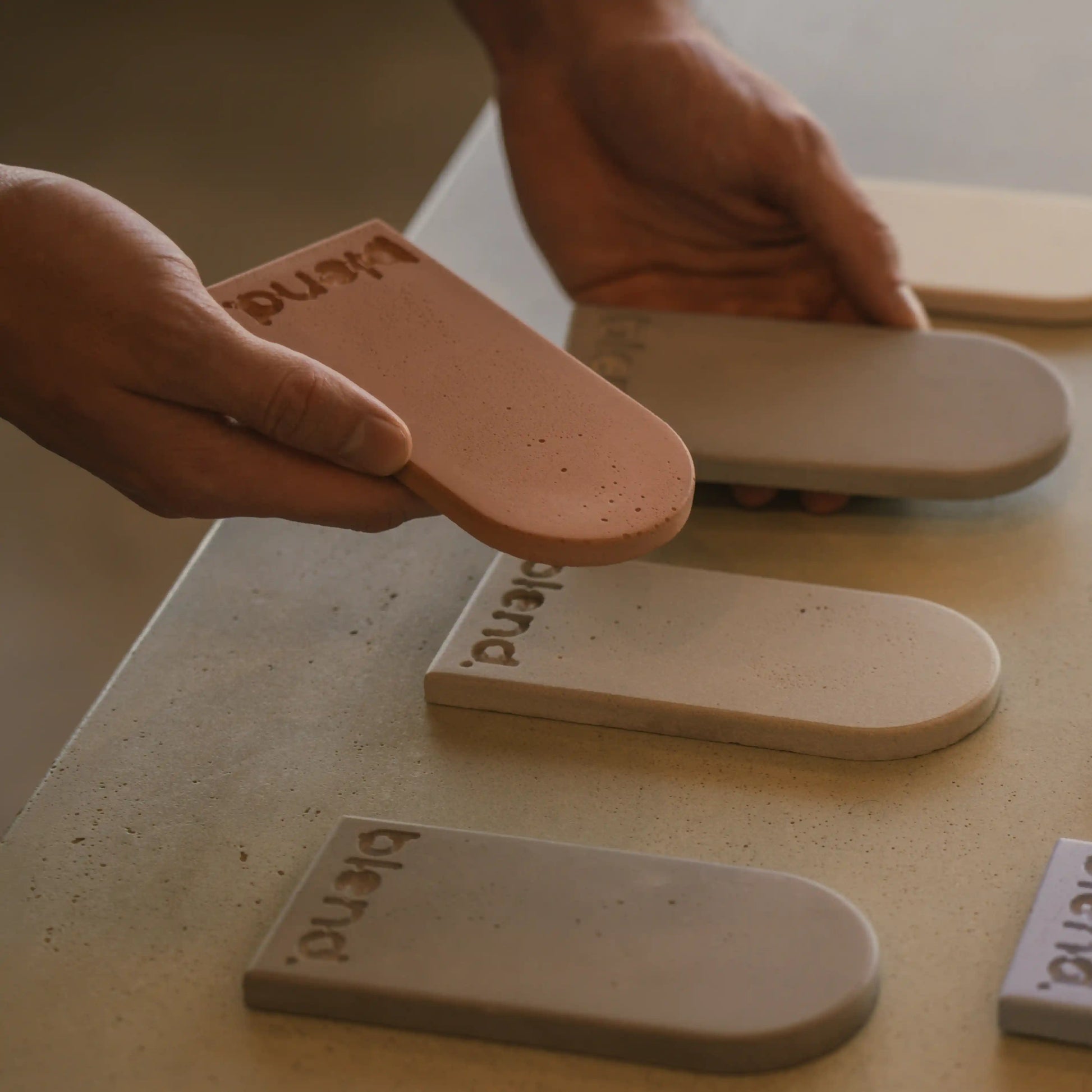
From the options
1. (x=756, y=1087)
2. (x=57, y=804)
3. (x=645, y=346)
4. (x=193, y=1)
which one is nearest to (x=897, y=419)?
(x=645, y=346)

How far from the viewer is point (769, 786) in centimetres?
106

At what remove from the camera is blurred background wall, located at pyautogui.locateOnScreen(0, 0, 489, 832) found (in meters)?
2.32

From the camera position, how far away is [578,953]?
883 millimetres

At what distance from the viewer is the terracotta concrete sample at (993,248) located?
1.64 m

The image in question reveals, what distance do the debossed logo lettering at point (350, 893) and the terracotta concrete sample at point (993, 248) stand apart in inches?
39.8

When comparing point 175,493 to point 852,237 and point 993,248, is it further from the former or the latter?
point 993,248

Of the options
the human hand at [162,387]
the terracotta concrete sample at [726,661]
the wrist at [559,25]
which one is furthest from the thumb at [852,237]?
the human hand at [162,387]

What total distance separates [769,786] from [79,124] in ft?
10.9

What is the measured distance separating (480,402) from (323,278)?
0.73ft

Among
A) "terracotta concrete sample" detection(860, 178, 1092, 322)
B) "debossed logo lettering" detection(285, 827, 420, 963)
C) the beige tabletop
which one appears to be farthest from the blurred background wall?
"terracotta concrete sample" detection(860, 178, 1092, 322)

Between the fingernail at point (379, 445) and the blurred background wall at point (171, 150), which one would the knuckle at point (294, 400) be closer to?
the fingernail at point (379, 445)

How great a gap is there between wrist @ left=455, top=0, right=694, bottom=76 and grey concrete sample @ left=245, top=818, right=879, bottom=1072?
1065mm

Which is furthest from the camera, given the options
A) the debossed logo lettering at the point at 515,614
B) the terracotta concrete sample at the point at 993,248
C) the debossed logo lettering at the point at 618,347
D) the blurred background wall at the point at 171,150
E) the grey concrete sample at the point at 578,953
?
the blurred background wall at the point at 171,150

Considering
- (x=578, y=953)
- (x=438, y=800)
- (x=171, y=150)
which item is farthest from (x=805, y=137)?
(x=171, y=150)
